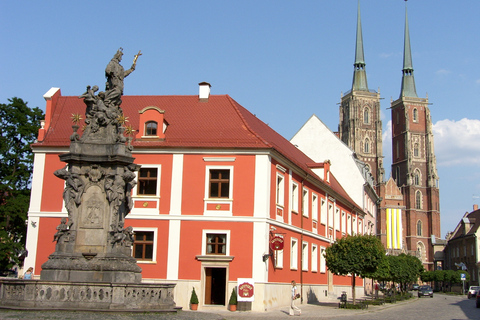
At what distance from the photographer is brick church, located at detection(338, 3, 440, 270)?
122250mm

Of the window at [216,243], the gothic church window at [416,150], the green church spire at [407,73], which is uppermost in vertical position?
the green church spire at [407,73]

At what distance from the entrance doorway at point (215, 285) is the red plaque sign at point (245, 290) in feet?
7.00

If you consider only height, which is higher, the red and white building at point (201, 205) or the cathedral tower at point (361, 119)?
the cathedral tower at point (361, 119)

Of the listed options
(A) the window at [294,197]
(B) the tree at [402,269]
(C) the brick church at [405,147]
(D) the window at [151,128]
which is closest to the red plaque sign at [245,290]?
(A) the window at [294,197]

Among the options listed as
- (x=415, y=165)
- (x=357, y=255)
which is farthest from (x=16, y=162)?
(x=415, y=165)

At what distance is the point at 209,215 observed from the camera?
27953 millimetres

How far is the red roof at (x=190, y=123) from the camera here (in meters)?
28.5

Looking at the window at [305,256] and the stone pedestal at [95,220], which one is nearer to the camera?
the stone pedestal at [95,220]

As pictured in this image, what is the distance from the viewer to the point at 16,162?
3888 cm

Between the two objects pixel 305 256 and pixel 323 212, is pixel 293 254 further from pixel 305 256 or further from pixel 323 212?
pixel 323 212

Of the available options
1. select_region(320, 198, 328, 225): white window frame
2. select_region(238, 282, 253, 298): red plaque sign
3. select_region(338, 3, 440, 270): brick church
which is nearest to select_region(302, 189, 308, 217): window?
select_region(320, 198, 328, 225): white window frame

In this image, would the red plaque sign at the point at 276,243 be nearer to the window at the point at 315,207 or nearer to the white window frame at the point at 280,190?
the white window frame at the point at 280,190

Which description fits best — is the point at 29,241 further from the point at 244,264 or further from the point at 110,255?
the point at 110,255

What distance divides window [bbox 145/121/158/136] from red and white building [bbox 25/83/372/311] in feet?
0.18
